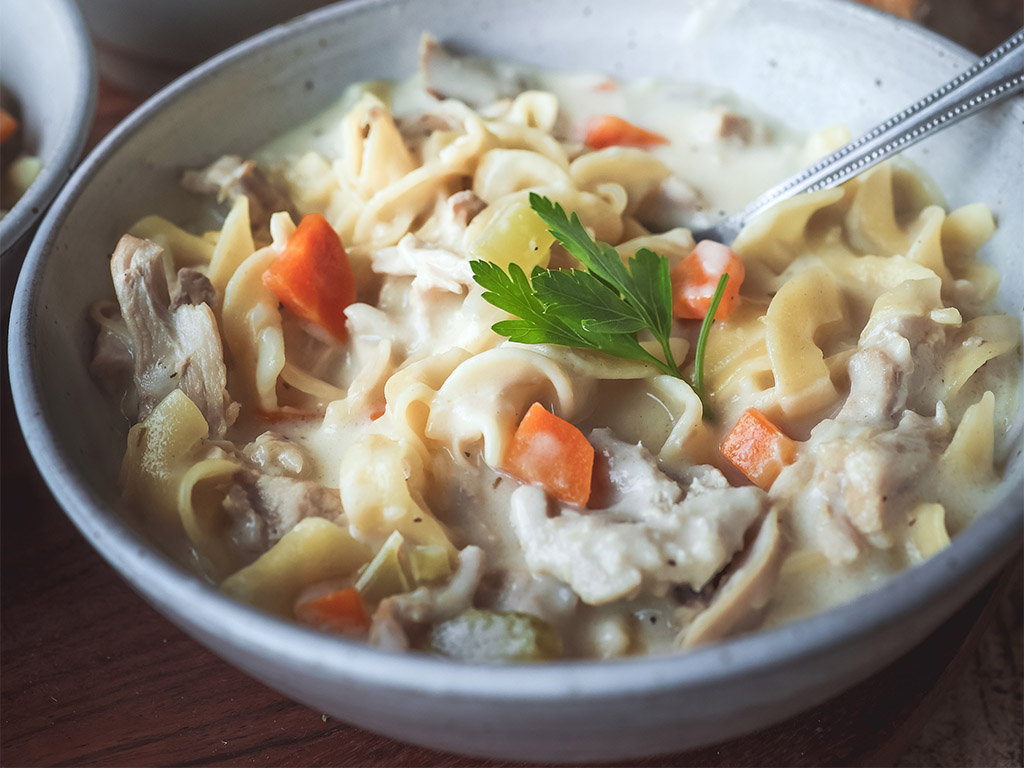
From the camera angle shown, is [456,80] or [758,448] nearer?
[758,448]

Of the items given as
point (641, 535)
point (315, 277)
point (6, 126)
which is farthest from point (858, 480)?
point (6, 126)

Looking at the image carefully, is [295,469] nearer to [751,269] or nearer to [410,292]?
[410,292]

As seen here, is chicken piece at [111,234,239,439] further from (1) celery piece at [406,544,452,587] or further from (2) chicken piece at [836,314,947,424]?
(2) chicken piece at [836,314,947,424]

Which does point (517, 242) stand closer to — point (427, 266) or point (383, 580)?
point (427, 266)

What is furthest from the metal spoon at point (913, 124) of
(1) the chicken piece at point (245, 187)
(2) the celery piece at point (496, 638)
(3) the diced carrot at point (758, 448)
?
(2) the celery piece at point (496, 638)

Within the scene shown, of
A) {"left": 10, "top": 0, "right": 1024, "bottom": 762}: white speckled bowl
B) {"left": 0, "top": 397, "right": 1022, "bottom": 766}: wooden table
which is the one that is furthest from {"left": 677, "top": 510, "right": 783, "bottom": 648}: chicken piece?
{"left": 0, "top": 397, "right": 1022, "bottom": 766}: wooden table

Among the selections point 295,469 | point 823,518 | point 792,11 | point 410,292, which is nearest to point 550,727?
point 823,518
